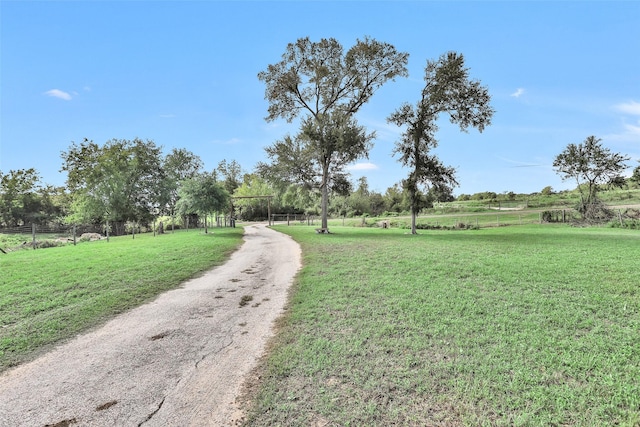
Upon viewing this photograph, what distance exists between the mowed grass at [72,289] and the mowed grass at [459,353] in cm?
335

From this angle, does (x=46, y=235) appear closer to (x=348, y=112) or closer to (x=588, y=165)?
(x=348, y=112)

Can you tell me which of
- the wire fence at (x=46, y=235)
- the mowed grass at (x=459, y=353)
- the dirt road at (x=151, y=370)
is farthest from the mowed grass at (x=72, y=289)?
the wire fence at (x=46, y=235)

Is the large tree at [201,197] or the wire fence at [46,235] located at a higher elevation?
Result: the large tree at [201,197]

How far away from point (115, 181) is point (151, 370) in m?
41.2

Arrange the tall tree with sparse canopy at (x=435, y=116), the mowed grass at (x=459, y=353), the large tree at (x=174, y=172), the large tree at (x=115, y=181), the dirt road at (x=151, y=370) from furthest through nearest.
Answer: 1. the large tree at (x=174, y=172)
2. the large tree at (x=115, y=181)
3. the tall tree with sparse canopy at (x=435, y=116)
4. the dirt road at (x=151, y=370)
5. the mowed grass at (x=459, y=353)

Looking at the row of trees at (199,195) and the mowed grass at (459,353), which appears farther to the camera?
the row of trees at (199,195)

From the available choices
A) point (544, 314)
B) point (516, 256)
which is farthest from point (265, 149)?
point (544, 314)

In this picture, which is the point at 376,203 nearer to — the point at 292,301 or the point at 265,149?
the point at 265,149

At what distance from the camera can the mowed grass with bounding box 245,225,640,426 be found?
8.60ft

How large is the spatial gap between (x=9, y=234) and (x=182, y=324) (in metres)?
35.0

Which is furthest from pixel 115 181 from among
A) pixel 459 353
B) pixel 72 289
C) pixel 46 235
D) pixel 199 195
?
pixel 459 353

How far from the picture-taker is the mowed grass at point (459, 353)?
2621mm

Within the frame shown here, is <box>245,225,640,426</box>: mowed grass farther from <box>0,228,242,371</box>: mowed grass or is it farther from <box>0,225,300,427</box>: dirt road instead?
<box>0,228,242,371</box>: mowed grass

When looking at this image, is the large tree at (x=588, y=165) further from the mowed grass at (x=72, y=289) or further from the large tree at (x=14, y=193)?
the large tree at (x=14, y=193)
